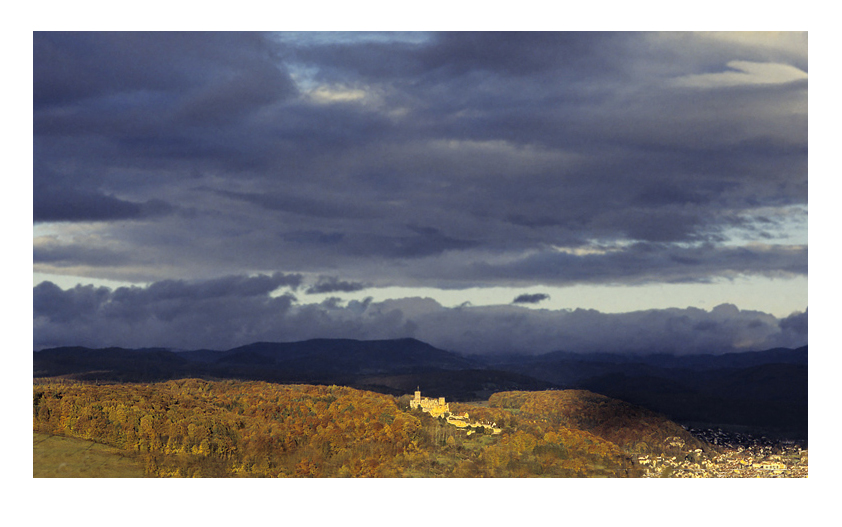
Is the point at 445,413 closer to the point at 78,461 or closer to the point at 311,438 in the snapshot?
the point at 311,438

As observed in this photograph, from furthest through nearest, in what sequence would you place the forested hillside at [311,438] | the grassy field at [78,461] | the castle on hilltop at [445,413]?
the castle on hilltop at [445,413]
the forested hillside at [311,438]
the grassy field at [78,461]

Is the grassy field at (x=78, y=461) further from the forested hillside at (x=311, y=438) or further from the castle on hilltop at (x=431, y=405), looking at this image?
the castle on hilltop at (x=431, y=405)

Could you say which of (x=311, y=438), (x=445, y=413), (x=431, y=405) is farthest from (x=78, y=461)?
(x=445, y=413)

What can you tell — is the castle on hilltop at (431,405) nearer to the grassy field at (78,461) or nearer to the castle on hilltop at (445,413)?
the castle on hilltop at (445,413)

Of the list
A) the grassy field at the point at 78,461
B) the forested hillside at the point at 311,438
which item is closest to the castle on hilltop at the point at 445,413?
the forested hillside at the point at 311,438

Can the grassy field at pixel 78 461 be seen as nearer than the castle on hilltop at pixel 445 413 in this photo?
Yes

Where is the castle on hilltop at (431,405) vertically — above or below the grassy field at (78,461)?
above

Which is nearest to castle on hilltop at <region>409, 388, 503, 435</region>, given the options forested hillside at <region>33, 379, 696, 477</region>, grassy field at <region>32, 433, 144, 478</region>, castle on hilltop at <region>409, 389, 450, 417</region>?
castle on hilltop at <region>409, 389, 450, 417</region>

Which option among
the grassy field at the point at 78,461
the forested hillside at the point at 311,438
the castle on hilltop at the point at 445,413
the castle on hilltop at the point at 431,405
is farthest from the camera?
the castle on hilltop at the point at 431,405

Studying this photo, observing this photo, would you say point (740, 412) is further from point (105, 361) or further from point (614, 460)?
point (105, 361)
